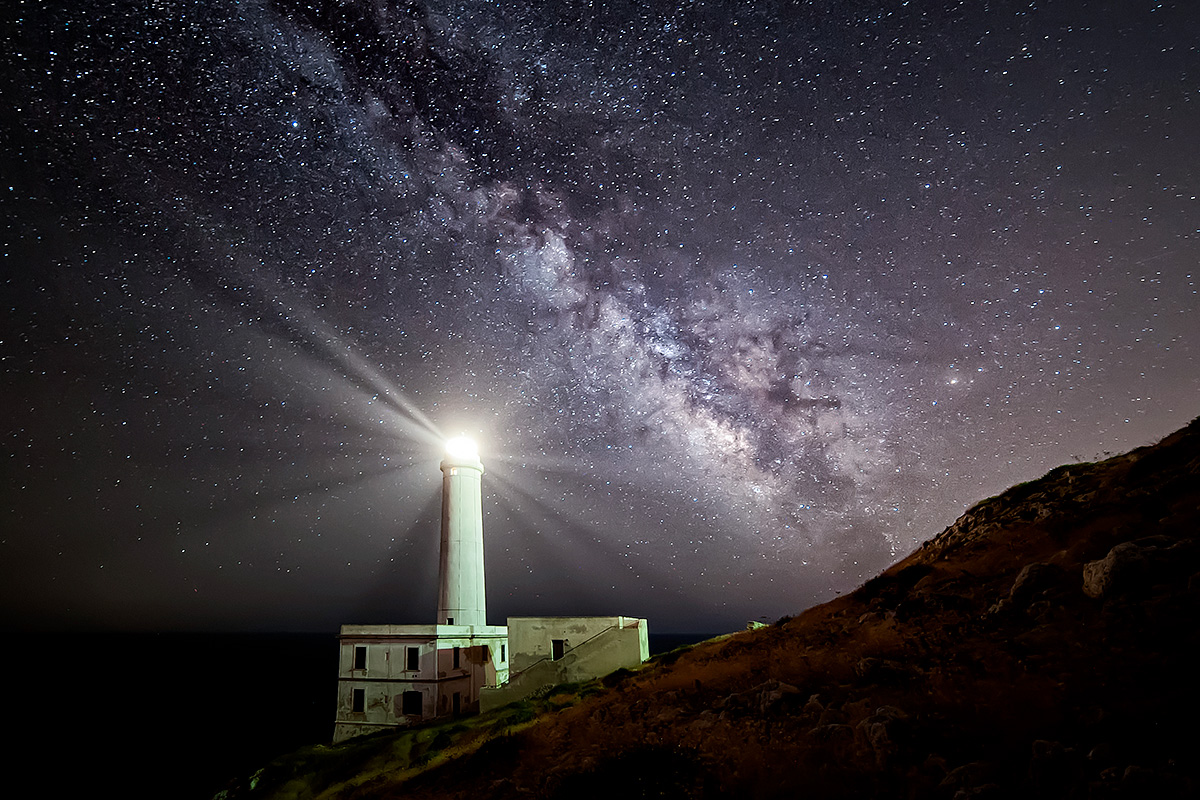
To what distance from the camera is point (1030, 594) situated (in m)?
10.1

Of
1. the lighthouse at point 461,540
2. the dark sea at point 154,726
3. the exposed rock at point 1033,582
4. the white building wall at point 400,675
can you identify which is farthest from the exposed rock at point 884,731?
the dark sea at point 154,726

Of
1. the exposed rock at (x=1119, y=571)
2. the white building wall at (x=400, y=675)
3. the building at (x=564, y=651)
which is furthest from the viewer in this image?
the white building wall at (x=400, y=675)

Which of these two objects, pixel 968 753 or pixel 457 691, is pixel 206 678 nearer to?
pixel 457 691

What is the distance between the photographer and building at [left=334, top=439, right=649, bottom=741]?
23.6 metres

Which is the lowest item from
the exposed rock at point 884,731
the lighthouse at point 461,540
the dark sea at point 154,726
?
the dark sea at point 154,726

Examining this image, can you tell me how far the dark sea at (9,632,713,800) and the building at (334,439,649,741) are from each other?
15.4 m

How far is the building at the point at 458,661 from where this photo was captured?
23.6 meters

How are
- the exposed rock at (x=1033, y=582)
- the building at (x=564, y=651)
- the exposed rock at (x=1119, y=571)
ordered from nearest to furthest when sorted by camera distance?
the exposed rock at (x=1119, y=571)
the exposed rock at (x=1033, y=582)
the building at (x=564, y=651)

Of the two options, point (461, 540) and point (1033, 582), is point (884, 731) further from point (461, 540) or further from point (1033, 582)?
point (461, 540)

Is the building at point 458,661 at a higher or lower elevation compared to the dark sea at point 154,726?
higher

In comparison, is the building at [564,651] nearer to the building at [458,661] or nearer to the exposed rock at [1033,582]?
the building at [458,661]

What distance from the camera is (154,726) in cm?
6719

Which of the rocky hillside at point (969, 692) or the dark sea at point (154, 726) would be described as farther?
the dark sea at point (154, 726)

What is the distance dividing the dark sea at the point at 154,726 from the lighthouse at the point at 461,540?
59.5 ft
